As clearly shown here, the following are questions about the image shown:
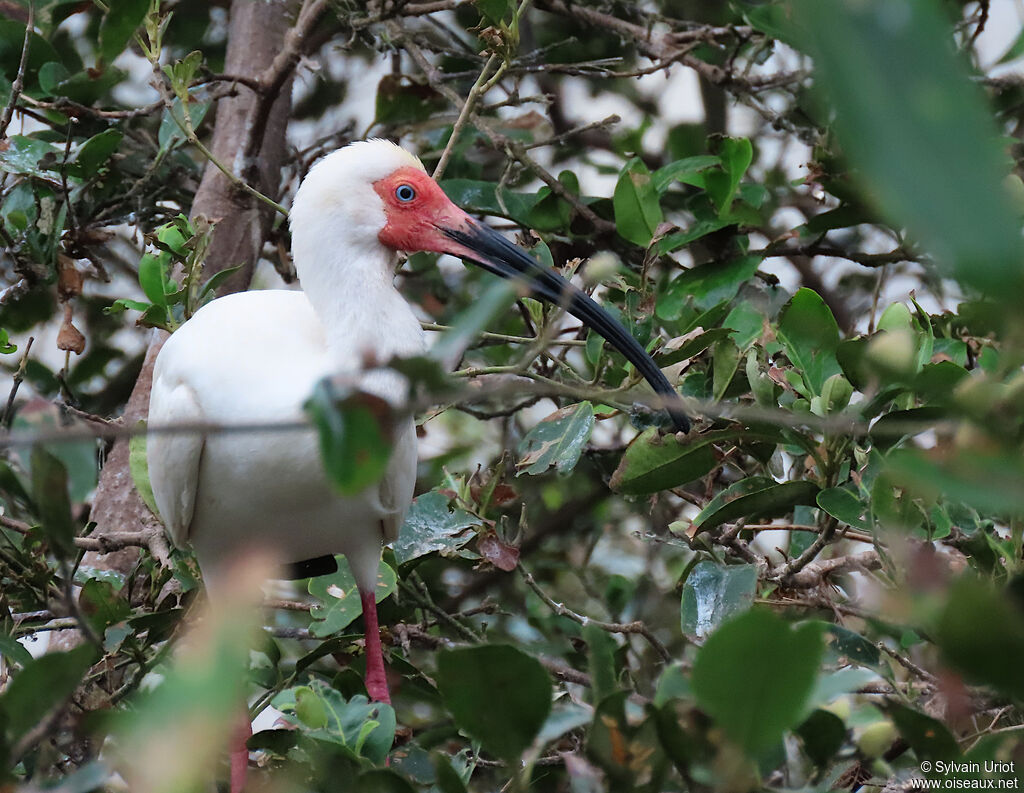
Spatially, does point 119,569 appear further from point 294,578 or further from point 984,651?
point 984,651

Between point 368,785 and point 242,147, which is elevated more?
point 242,147

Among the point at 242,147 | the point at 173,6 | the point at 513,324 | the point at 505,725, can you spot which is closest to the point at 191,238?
the point at 242,147

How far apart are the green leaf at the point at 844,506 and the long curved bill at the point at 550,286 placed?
28 cm

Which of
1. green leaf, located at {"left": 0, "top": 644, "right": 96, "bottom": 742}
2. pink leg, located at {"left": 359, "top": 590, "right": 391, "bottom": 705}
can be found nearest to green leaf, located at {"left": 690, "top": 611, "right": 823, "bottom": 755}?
green leaf, located at {"left": 0, "top": 644, "right": 96, "bottom": 742}

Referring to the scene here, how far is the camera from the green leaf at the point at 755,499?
215 cm

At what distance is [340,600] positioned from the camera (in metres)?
2.65

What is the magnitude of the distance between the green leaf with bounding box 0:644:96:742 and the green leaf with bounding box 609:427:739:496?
4.13ft

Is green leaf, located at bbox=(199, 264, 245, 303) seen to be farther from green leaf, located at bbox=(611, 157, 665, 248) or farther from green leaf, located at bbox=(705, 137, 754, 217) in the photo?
green leaf, located at bbox=(705, 137, 754, 217)

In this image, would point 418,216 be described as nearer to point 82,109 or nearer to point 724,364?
point 724,364

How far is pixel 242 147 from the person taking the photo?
3375 mm

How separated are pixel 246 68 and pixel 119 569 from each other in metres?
1.57

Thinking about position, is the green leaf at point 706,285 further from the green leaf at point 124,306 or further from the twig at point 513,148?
the green leaf at point 124,306

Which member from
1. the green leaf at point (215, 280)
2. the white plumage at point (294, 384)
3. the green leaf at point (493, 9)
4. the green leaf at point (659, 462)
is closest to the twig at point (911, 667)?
the green leaf at point (659, 462)

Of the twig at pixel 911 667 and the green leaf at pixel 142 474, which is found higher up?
the twig at pixel 911 667
